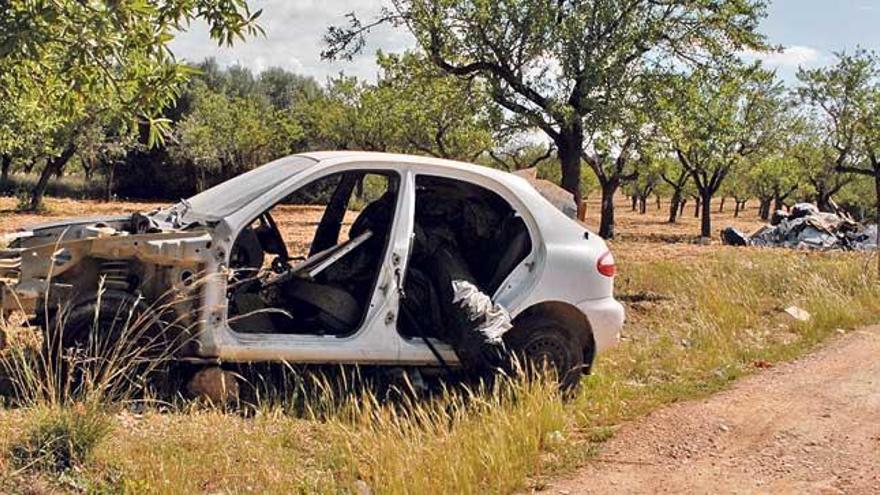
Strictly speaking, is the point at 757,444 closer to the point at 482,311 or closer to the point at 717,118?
the point at 482,311

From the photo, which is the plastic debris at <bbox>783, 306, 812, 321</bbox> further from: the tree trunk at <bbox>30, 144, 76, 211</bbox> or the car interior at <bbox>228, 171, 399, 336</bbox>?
the tree trunk at <bbox>30, 144, 76, 211</bbox>

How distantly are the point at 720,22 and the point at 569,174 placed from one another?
3506mm

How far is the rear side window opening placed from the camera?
5633 mm

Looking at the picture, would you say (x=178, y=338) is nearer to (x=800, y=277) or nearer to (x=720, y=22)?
(x=800, y=277)

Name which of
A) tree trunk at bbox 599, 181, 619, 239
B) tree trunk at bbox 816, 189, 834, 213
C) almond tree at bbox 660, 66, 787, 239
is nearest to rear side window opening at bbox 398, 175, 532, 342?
almond tree at bbox 660, 66, 787, 239

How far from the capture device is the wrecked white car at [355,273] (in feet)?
15.7

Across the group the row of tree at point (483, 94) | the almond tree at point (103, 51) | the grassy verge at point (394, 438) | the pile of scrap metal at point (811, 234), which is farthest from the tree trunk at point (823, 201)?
the almond tree at point (103, 51)

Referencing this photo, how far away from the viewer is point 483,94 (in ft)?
44.3

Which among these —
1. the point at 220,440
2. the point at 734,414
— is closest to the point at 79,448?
the point at 220,440

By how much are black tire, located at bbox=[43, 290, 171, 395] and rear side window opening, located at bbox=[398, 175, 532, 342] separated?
1.66 metres

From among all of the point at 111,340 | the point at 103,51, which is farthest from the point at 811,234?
the point at 103,51

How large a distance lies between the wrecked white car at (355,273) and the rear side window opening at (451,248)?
0.04ft

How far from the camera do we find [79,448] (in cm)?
382

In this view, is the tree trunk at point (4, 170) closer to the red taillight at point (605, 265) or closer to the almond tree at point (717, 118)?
the almond tree at point (717, 118)
